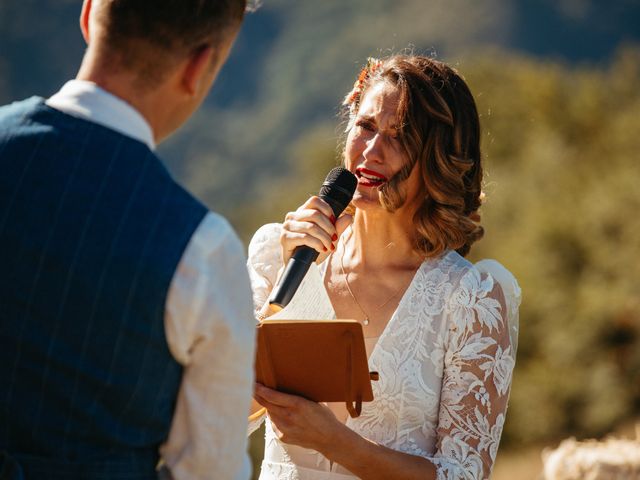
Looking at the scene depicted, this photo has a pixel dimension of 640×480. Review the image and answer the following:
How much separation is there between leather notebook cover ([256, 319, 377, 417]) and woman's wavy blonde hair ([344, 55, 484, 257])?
0.85m

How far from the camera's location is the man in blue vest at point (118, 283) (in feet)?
6.19

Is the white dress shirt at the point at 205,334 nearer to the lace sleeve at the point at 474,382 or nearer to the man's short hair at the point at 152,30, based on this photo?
Result: the man's short hair at the point at 152,30

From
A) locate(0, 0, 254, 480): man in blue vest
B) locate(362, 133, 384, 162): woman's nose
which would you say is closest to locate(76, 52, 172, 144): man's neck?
locate(0, 0, 254, 480): man in blue vest

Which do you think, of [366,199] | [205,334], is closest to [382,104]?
[366,199]

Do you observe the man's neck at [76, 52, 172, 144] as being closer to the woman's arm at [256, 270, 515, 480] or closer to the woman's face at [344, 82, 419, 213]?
the woman's arm at [256, 270, 515, 480]

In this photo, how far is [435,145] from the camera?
3693mm

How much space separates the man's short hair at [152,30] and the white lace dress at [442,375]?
71.5 inches

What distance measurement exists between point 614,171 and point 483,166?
2056 cm

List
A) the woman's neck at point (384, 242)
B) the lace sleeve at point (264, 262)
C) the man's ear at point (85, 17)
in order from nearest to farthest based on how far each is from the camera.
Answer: the man's ear at point (85, 17) < the lace sleeve at point (264, 262) < the woman's neck at point (384, 242)

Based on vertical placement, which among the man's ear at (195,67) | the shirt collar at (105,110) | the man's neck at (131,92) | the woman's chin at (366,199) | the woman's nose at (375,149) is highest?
the woman's nose at (375,149)

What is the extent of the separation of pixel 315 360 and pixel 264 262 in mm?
944

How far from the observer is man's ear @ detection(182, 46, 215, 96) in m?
2.00

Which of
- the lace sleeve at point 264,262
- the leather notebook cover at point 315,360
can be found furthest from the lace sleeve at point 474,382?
the lace sleeve at point 264,262

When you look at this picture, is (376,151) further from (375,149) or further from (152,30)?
(152,30)
